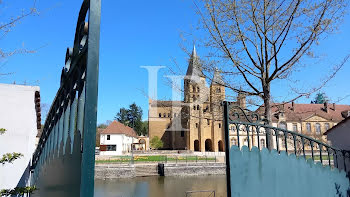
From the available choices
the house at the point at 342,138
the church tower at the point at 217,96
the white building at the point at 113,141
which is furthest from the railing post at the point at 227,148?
the white building at the point at 113,141

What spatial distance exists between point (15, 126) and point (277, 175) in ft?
17.9

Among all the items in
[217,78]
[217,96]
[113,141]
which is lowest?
[113,141]

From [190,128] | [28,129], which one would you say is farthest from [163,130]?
[28,129]

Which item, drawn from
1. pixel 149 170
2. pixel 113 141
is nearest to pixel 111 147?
pixel 113 141

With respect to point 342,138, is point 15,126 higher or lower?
higher

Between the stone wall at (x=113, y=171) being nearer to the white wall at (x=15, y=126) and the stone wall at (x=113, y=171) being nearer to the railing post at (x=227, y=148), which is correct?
the white wall at (x=15, y=126)

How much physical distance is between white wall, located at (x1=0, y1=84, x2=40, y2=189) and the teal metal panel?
491 cm

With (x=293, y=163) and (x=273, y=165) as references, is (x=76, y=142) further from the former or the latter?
(x=293, y=163)

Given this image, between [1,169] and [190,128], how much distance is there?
145 ft

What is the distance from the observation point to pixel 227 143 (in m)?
2.81

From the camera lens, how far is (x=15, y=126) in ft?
18.3

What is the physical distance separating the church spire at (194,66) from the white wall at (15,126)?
3890 mm

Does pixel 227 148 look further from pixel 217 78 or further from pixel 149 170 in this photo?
pixel 149 170

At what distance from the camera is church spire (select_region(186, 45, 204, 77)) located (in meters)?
6.16
